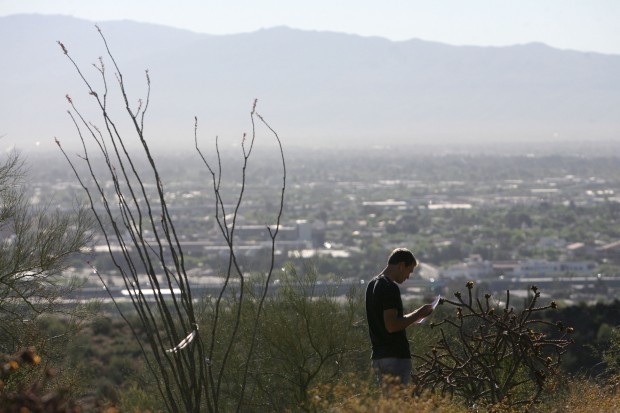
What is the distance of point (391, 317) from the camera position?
601 cm

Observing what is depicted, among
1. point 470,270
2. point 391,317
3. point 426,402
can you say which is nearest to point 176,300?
point 391,317

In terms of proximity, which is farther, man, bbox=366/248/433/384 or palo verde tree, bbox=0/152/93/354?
palo verde tree, bbox=0/152/93/354

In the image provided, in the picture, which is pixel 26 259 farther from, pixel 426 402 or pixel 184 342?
pixel 426 402

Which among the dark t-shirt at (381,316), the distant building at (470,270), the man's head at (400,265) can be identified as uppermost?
the man's head at (400,265)

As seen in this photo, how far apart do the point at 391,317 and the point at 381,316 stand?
0.35 ft

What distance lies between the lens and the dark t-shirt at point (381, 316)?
19.8 feet

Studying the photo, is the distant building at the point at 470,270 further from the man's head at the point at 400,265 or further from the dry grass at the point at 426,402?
the man's head at the point at 400,265

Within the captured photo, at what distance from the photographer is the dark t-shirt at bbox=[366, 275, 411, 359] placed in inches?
238

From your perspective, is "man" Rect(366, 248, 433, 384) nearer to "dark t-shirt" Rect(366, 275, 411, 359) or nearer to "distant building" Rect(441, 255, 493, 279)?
"dark t-shirt" Rect(366, 275, 411, 359)

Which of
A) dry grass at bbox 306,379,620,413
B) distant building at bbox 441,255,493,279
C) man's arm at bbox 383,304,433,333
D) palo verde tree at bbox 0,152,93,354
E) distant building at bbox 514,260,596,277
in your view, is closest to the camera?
dry grass at bbox 306,379,620,413

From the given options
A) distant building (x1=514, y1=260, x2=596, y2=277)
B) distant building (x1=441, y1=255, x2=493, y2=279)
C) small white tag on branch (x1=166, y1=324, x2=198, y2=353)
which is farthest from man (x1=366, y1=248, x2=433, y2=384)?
distant building (x1=514, y1=260, x2=596, y2=277)

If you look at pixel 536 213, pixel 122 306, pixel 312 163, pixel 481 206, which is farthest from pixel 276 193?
pixel 122 306

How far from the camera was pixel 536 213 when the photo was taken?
314 ft

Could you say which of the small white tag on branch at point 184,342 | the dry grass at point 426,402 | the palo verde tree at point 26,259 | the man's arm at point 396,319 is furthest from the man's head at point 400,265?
the palo verde tree at point 26,259
